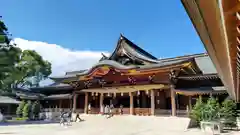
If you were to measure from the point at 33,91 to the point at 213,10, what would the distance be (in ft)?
129

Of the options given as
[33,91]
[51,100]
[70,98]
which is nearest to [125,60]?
[70,98]

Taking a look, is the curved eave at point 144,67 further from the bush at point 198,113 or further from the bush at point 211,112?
the bush at point 211,112

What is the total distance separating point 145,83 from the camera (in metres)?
24.6

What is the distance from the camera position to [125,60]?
29.5m

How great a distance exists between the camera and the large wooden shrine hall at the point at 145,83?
21812mm

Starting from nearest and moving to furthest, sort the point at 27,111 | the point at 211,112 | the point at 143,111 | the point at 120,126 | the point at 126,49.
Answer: the point at 211,112 < the point at 120,126 < the point at 143,111 < the point at 27,111 < the point at 126,49

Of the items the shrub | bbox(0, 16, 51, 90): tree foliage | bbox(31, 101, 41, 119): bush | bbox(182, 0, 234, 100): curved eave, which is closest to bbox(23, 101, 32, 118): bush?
bbox(31, 101, 41, 119): bush

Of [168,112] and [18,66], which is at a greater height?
[18,66]

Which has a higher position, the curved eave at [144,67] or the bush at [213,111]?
the curved eave at [144,67]

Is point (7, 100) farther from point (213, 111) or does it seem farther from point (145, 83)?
point (213, 111)

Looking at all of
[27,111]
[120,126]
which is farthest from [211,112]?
[27,111]

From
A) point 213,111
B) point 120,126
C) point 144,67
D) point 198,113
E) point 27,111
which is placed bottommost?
point 120,126

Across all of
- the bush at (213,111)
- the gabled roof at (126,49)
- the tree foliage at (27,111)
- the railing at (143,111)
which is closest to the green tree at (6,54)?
the tree foliage at (27,111)

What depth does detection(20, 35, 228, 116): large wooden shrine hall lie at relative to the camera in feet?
71.6
